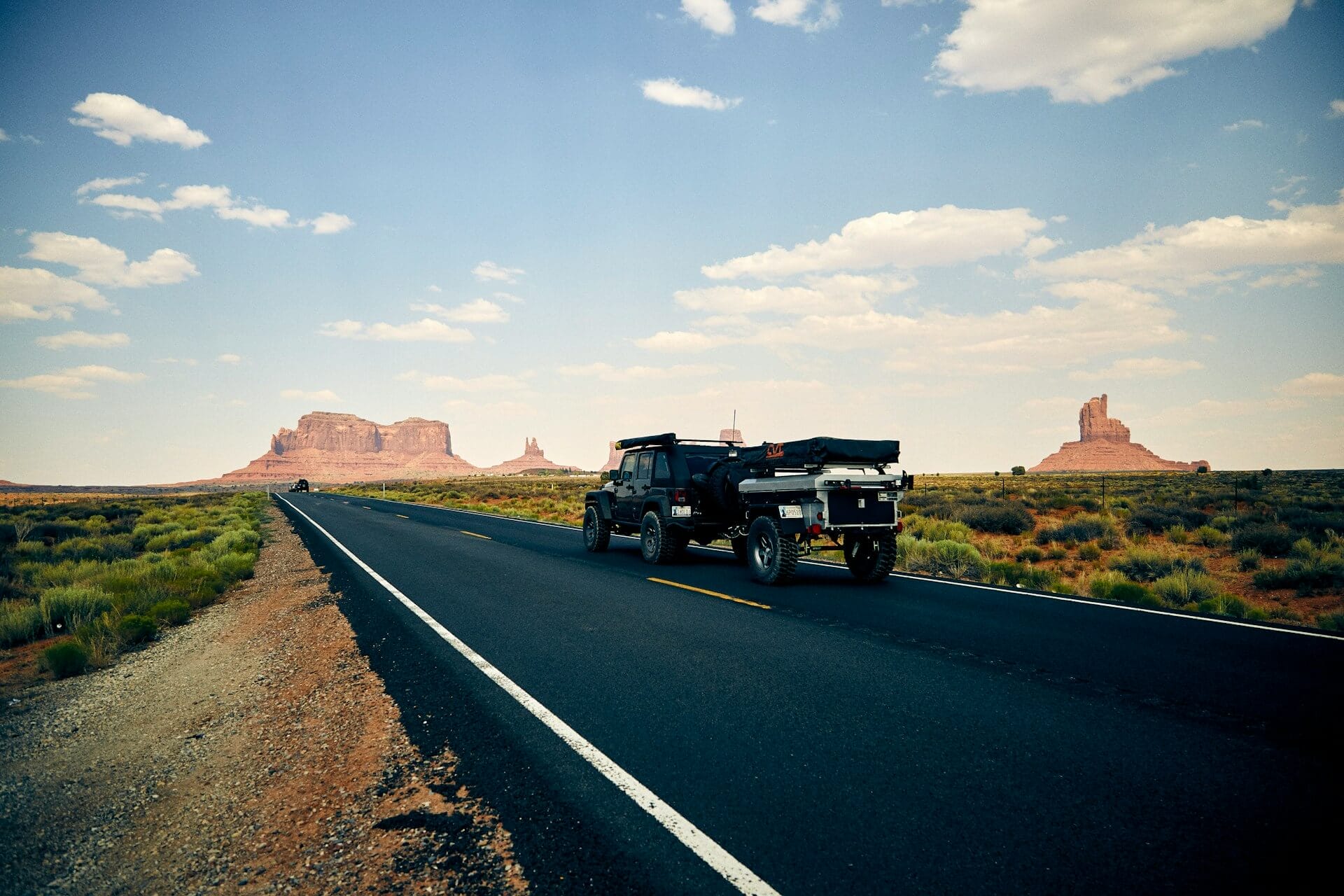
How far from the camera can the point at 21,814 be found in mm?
4277

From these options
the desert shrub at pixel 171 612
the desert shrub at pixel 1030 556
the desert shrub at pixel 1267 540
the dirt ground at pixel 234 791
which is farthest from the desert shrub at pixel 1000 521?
the desert shrub at pixel 171 612

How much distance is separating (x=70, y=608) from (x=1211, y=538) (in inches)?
948

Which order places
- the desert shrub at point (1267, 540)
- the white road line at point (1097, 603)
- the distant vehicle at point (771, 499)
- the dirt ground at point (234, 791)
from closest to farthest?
the dirt ground at point (234, 791)
the white road line at point (1097, 603)
the distant vehicle at point (771, 499)
the desert shrub at point (1267, 540)

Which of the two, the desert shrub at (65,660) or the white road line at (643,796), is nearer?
the white road line at (643,796)

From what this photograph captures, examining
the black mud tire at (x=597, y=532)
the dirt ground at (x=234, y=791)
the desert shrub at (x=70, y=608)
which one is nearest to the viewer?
the dirt ground at (x=234, y=791)

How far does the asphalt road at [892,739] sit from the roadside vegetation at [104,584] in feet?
11.1

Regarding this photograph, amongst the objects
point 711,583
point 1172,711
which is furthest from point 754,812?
point 711,583

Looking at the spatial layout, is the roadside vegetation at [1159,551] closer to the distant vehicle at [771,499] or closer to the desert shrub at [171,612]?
the distant vehicle at [771,499]

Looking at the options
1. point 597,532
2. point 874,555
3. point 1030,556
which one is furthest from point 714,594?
point 1030,556

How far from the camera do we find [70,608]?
10844 mm

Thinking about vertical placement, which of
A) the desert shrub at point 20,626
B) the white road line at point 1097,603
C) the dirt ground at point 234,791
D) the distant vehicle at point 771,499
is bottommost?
the desert shrub at point 20,626

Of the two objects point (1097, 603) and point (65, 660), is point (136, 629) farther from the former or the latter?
→ point (1097, 603)

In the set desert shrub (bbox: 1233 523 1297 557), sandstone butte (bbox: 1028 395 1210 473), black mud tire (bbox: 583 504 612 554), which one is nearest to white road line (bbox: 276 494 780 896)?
black mud tire (bbox: 583 504 612 554)

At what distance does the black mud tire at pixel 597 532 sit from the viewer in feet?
52.9
